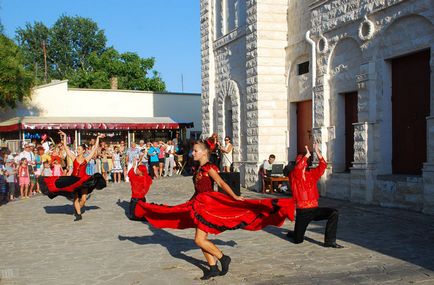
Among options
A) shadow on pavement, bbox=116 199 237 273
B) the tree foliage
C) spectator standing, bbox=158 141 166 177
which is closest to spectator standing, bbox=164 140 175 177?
spectator standing, bbox=158 141 166 177

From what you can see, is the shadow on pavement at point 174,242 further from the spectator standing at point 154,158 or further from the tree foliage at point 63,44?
the tree foliage at point 63,44

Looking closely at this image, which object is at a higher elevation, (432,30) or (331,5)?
(331,5)

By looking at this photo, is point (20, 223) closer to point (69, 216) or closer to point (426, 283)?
point (69, 216)

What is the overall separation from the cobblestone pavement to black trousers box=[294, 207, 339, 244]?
25 centimetres

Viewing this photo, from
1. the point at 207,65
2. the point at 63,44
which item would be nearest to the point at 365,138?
the point at 207,65

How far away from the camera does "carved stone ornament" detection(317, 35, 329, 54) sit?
50.2ft

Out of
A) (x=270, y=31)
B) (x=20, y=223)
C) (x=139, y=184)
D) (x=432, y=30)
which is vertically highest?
(x=270, y=31)

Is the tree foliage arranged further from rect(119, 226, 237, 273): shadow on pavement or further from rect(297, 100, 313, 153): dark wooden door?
rect(119, 226, 237, 273): shadow on pavement

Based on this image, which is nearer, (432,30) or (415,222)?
(415,222)

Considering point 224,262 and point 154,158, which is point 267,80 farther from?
point 224,262

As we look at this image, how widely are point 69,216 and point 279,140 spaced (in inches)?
306

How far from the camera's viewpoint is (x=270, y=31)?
696 inches

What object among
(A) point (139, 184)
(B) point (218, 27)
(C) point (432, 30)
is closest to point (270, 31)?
(B) point (218, 27)

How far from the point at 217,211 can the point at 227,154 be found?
42.6 feet
